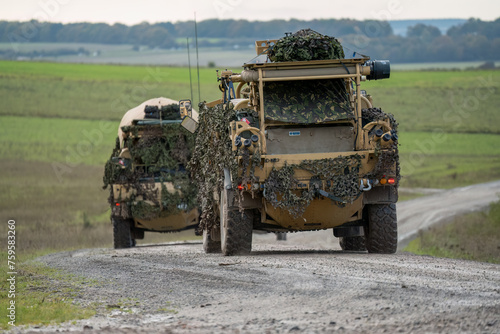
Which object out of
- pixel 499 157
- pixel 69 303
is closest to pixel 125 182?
pixel 69 303

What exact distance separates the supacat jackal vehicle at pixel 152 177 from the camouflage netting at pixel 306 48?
298 inches

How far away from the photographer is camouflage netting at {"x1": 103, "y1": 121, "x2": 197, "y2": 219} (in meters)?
22.6

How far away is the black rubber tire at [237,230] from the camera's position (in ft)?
50.3

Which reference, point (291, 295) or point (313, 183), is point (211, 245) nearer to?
point (313, 183)

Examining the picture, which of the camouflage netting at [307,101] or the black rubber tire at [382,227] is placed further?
the black rubber tire at [382,227]

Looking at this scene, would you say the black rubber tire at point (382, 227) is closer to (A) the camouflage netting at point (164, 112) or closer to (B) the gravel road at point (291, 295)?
(B) the gravel road at point (291, 295)

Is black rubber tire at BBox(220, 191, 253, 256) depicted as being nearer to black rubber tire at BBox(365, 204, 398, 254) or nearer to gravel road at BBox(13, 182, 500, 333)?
gravel road at BBox(13, 182, 500, 333)

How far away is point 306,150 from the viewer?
15289mm

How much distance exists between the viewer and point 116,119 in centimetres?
5759

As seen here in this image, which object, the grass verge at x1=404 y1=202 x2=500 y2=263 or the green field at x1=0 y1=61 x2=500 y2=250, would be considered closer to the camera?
the grass verge at x1=404 y1=202 x2=500 y2=263

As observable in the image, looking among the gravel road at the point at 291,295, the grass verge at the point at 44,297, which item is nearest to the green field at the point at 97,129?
the grass verge at the point at 44,297

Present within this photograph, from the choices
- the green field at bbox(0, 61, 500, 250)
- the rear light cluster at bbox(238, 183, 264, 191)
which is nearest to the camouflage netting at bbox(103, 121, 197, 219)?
Result: the green field at bbox(0, 61, 500, 250)

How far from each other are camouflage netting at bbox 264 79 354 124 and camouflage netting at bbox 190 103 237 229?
0.74 meters

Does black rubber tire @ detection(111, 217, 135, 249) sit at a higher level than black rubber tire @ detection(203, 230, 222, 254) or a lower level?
lower
